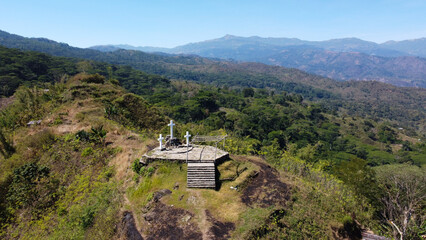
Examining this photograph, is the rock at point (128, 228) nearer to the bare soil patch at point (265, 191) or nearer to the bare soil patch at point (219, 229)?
the bare soil patch at point (219, 229)

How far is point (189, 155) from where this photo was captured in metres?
17.0

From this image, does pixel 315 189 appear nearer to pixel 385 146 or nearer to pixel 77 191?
pixel 77 191

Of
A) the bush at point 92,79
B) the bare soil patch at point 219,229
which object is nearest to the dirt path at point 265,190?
the bare soil patch at point 219,229

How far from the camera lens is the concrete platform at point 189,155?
53.4ft

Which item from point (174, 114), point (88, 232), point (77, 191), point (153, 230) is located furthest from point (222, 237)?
point (174, 114)

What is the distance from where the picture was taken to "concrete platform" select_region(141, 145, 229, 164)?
16.3m

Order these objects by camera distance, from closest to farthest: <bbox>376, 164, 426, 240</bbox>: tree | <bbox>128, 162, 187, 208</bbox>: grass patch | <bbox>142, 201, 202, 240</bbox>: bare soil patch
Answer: <bbox>142, 201, 202, 240</bbox>: bare soil patch, <bbox>376, 164, 426, 240</bbox>: tree, <bbox>128, 162, 187, 208</bbox>: grass patch

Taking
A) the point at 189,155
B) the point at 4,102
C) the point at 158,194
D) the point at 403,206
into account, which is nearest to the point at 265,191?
the point at 189,155

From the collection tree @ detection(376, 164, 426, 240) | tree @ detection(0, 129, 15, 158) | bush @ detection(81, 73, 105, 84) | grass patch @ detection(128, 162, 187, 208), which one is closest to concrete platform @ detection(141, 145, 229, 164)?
grass patch @ detection(128, 162, 187, 208)

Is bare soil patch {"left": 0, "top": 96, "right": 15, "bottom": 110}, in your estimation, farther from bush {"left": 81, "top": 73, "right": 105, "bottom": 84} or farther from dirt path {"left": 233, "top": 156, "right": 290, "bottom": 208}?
dirt path {"left": 233, "top": 156, "right": 290, "bottom": 208}

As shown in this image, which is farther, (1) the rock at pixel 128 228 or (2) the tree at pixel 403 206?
(2) the tree at pixel 403 206

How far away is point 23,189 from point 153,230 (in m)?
11.4

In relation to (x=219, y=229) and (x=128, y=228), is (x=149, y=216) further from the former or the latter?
(x=219, y=229)

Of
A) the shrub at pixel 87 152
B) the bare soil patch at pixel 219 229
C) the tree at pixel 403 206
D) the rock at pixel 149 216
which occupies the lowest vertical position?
the tree at pixel 403 206
